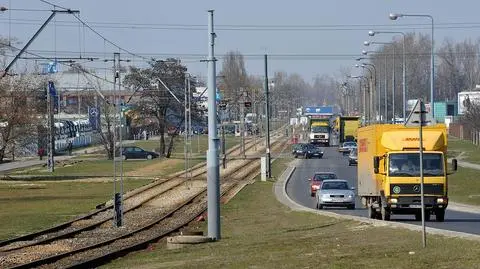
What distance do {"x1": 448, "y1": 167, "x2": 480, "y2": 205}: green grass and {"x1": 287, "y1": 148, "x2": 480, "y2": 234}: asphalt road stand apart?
556 cm

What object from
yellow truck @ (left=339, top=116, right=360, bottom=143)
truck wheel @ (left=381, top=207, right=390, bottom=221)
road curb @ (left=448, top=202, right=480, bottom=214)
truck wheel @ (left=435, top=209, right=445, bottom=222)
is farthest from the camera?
yellow truck @ (left=339, top=116, right=360, bottom=143)

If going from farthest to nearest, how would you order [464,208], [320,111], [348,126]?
1. [320,111]
2. [348,126]
3. [464,208]

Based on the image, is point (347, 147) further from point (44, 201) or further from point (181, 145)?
point (44, 201)

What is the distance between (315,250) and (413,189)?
→ 11.9m

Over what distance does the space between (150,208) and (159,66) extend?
55930mm

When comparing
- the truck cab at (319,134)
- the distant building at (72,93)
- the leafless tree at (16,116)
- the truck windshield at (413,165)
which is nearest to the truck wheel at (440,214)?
the truck windshield at (413,165)

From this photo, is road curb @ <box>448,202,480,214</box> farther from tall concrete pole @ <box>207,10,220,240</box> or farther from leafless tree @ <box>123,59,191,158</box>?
leafless tree @ <box>123,59,191,158</box>

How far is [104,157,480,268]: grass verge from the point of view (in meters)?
18.3

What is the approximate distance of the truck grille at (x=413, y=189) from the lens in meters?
33.0

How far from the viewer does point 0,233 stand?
35.8 meters

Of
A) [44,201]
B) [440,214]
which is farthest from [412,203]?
[44,201]

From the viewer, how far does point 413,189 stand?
1303 inches

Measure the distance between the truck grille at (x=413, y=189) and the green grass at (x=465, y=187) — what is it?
17.9 meters

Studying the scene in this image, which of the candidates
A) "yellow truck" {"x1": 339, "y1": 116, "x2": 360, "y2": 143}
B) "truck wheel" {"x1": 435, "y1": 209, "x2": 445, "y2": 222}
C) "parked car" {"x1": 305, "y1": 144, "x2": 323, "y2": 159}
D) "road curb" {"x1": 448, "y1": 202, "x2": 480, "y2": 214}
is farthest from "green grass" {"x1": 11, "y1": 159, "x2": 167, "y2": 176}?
"truck wheel" {"x1": 435, "y1": 209, "x2": 445, "y2": 222}
